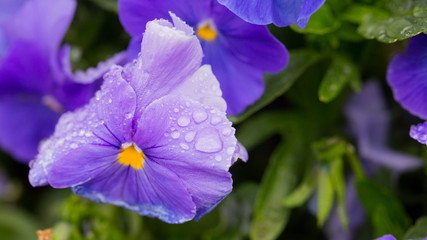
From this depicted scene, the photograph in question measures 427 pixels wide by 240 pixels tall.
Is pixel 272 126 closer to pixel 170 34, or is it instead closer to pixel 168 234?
pixel 168 234

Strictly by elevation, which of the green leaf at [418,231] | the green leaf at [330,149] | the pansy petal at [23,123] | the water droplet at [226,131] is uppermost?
the water droplet at [226,131]

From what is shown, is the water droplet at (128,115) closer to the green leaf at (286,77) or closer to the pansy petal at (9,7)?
the green leaf at (286,77)

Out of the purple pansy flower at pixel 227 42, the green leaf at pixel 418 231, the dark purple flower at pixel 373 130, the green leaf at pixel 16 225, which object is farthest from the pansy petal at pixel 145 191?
the green leaf at pixel 16 225

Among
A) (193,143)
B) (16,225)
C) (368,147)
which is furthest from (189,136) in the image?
(16,225)

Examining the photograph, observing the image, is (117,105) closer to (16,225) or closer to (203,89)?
(203,89)

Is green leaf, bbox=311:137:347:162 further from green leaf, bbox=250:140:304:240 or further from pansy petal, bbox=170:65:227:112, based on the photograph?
pansy petal, bbox=170:65:227:112

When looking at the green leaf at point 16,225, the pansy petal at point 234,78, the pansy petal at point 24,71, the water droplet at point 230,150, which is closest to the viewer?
the water droplet at point 230,150
